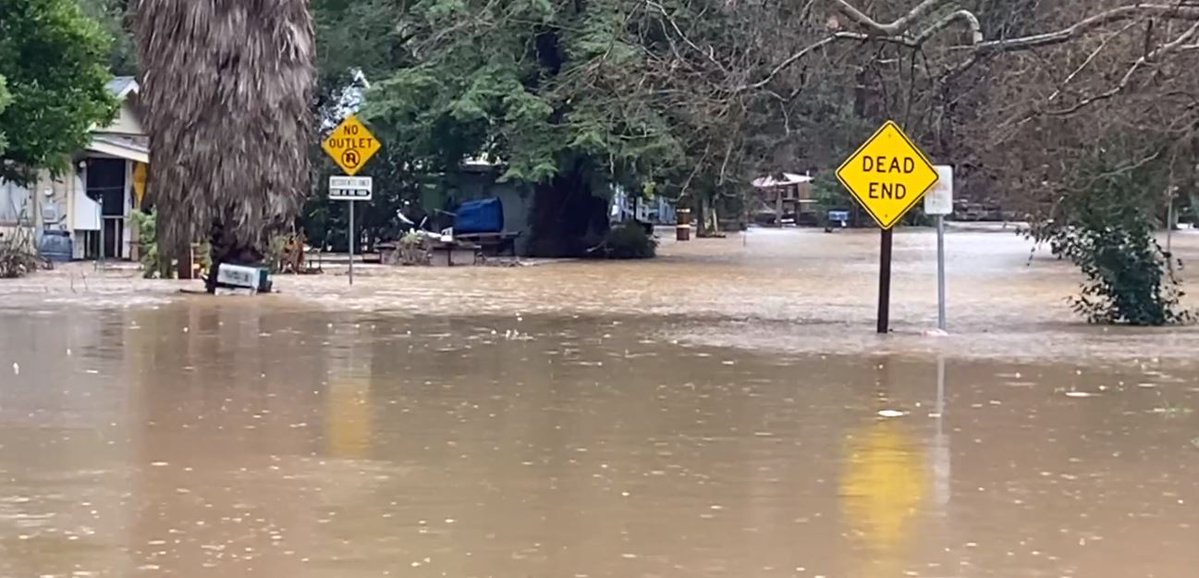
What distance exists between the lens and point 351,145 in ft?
120

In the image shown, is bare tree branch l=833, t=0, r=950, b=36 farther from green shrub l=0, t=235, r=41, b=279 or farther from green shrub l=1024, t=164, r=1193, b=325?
green shrub l=0, t=235, r=41, b=279

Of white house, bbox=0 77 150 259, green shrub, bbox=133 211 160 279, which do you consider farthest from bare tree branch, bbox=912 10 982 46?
white house, bbox=0 77 150 259

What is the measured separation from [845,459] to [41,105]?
22645mm

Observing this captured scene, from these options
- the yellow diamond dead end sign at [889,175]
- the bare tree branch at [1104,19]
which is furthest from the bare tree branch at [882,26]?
the yellow diamond dead end sign at [889,175]

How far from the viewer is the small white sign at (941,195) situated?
73.7 feet

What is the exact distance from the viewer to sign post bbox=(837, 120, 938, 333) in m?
22.1

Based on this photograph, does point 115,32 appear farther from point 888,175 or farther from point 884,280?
point 888,175

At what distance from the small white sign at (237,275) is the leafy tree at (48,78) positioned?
4.85m

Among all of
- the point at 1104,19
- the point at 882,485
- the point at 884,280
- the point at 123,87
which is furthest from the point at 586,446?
the point at 123,87

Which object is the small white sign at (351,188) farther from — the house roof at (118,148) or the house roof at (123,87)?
the house roof at (123,87)

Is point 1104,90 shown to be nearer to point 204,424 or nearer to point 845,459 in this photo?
point 845,459

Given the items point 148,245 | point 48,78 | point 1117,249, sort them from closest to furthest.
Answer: point 1117,249 → point 48,78 → point 148,245

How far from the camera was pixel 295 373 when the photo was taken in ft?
57.9

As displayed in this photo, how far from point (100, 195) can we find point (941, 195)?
26184 mm
